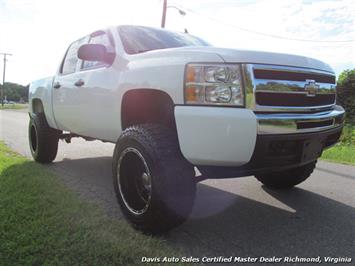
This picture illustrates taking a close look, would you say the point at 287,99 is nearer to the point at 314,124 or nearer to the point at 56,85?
the point at 314,124

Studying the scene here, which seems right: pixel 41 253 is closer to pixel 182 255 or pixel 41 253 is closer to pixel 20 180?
pixel 182 255

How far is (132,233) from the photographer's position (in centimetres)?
299

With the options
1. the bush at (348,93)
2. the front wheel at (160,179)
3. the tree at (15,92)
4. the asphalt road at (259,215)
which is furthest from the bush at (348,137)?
the tree at (15,92)

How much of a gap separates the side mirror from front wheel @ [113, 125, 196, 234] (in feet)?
3.33


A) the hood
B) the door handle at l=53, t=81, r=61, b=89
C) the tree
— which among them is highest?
the hood

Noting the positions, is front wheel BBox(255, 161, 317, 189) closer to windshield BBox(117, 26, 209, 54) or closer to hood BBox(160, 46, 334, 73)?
hood BBox(160, 46, 334, 73)

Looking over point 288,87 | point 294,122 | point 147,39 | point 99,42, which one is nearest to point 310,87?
point 288,87

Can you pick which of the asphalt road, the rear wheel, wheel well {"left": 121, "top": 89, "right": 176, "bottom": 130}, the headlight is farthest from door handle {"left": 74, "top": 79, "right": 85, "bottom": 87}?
the headlight

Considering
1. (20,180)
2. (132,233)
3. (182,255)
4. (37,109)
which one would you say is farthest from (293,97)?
(37,109)

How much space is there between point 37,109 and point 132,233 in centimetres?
397

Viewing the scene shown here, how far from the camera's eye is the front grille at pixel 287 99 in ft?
8.63

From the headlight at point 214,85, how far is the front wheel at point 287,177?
1.81 meters

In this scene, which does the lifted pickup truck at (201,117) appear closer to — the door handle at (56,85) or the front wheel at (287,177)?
the front wheel at (287,177)

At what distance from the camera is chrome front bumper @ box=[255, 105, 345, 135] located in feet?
8.42
